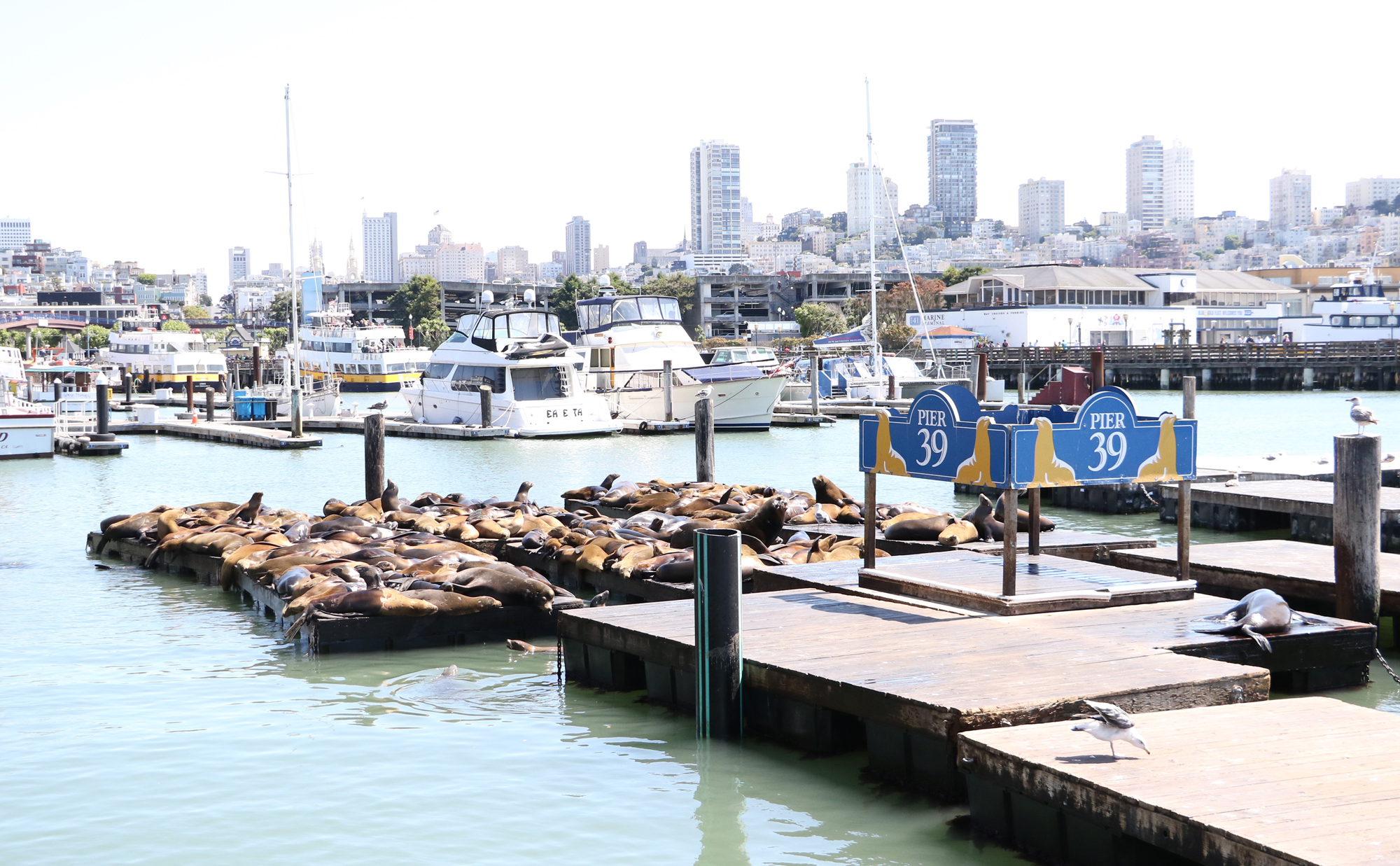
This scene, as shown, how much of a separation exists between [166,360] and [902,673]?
2404 inches

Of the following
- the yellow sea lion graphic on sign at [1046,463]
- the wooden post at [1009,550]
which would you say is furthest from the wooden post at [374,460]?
the yellow sea lion graphic on sign at [1046,463]

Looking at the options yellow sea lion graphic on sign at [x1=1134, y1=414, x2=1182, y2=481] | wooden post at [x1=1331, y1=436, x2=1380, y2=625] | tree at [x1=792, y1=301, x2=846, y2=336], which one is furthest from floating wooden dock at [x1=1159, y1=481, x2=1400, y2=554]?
tree at [x1=792, y1=301, x2=846, y2=336]

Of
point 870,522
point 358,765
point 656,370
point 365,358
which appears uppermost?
point 365,358

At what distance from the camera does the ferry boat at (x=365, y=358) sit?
69.2 metres

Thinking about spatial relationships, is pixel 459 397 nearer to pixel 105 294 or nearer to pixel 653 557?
pixel 653 557

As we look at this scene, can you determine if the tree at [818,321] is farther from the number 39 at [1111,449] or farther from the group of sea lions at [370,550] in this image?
the number 39 at [1111,449]

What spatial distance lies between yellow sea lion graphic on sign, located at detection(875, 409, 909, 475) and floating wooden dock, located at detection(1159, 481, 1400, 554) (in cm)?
848

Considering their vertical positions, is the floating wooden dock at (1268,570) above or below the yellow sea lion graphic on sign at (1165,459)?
below

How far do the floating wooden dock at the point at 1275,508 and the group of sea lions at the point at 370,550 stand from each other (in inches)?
348

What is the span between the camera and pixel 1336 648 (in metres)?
9.28

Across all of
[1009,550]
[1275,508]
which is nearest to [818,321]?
[1275,508]

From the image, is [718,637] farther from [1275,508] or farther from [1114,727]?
[1275,508]

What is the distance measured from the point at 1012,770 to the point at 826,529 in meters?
8.87

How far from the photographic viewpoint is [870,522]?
10.5 meters
